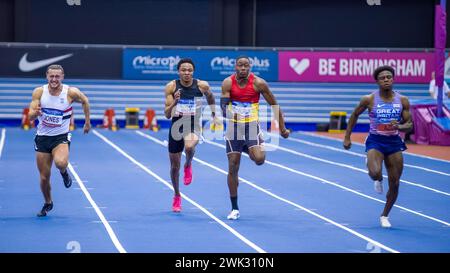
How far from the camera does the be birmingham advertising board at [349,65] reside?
3053 cm

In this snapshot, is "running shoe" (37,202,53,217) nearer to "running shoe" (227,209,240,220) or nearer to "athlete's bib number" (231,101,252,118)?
"running shoe" (227,209,240,220)

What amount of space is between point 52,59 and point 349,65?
9363 mm

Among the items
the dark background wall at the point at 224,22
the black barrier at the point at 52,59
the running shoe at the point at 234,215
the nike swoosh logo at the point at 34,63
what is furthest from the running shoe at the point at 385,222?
the dark background wall at the point at 224,22

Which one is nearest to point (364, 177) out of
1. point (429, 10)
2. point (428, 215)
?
point (428, 215)

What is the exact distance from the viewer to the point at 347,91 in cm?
3134

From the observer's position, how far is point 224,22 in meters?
33.6

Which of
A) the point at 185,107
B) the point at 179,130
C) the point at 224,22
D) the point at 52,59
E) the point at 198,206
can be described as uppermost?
the point at 224,22

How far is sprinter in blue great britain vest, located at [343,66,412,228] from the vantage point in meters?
11.3

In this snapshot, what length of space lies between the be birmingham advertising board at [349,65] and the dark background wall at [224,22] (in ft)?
11.4

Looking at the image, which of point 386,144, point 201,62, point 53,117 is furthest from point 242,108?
point 201,62

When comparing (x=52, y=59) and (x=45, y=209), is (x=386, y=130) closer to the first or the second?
(x=45, y=209)

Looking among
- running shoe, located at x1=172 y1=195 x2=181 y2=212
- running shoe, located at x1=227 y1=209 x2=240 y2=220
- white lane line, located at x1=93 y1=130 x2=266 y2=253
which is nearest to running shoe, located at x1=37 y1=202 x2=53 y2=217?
running shoe, located at x1=172 y1=195 x2=181 y2=212

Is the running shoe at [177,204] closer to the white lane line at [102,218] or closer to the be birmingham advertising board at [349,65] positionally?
the white lane line at [102,218]

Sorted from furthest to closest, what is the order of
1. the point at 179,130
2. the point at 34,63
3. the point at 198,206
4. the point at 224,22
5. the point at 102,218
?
the point at 224,22, the point at 34,63, the point at 198,206, the point at 179,130, the point at 102,218
